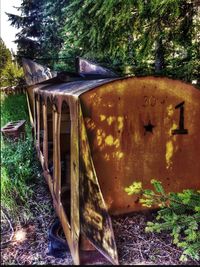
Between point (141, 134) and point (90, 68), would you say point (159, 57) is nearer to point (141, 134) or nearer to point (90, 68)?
point (90, 68)

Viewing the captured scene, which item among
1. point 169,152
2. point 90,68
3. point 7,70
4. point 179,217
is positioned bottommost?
point 179,217

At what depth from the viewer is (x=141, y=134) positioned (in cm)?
320

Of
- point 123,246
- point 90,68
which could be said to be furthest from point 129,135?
point 90,68

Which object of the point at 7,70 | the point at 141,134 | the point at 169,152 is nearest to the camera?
the point at 141,134

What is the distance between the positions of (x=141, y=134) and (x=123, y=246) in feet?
4.09

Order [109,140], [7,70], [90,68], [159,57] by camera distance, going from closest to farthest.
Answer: [109,140] → [159,57] → [90,68] → [7,70]

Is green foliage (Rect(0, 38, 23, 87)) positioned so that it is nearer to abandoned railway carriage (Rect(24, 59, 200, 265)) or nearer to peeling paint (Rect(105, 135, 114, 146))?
abandoned railway carriage (Rect(24, 59, 200, 265))

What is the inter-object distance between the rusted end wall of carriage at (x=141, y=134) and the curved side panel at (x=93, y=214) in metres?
0.53

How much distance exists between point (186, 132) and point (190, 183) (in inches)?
27.4

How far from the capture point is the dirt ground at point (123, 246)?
106 inches

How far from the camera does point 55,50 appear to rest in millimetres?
13391

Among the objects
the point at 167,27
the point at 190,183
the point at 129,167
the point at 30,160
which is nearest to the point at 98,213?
the point at 129,167

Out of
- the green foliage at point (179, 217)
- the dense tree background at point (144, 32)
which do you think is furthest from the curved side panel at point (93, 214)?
the dense tree background at point (144, 32)

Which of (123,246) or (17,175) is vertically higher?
(17,175)
